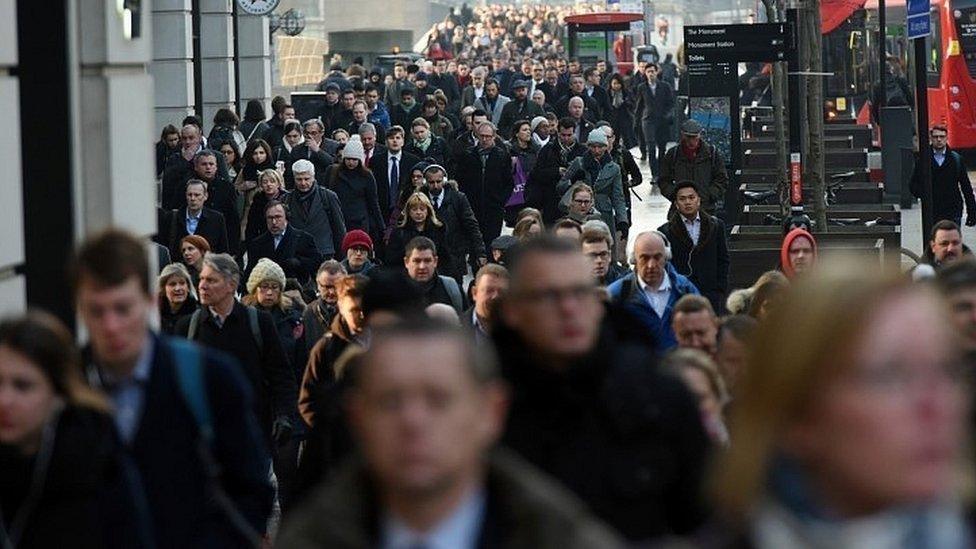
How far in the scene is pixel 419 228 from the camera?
17875 mm

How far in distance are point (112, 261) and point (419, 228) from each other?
12.6 metres

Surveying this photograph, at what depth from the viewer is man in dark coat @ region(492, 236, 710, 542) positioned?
15.5ft

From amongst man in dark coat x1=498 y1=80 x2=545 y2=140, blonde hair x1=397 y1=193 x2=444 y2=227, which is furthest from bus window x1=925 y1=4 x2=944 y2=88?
blonde hair x1=397 y1=193 x2=444 y2=227

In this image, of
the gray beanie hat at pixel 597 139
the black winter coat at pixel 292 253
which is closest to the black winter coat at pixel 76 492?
the black winter coat at pixel 292 253

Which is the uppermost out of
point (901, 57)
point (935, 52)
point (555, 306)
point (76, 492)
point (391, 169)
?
point (901, 57)

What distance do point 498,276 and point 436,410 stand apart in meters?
7.46

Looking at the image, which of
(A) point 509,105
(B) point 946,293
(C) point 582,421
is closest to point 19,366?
(C) point 582,421

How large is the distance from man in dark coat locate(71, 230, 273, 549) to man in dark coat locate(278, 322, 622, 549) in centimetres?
215

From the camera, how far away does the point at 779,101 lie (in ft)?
83.2

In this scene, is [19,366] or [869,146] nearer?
[19,366]

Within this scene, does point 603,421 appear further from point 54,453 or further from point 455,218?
point 455,218

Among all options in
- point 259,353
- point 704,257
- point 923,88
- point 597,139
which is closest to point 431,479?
point 259,353

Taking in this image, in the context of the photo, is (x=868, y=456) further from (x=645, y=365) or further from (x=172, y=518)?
(x=172, y=518)

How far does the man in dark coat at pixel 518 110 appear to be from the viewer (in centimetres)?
3234
